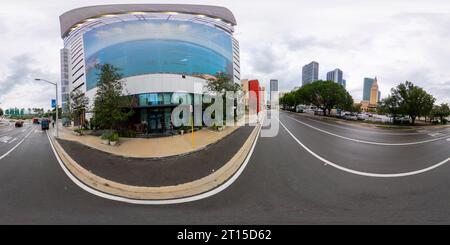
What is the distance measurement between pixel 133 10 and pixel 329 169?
22291 mm

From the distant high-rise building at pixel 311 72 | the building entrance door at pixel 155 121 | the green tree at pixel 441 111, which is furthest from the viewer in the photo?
the distant high-rise building at pixel 311 72

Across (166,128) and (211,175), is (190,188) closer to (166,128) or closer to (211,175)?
(211,175)

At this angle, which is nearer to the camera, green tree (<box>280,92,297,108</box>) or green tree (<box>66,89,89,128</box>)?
green tree (<box>66,89,89,128</box>)

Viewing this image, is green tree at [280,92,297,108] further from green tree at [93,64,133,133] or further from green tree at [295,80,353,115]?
green tree at [93,64,133,133]

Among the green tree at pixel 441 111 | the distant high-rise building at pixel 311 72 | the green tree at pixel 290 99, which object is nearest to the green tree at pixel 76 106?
the green tree at pixel 441 111

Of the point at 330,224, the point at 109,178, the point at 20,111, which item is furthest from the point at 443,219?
the point at 20,111

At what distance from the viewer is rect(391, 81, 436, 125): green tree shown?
1192 inches

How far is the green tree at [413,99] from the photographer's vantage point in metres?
30.3

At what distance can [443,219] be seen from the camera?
14.3 ft

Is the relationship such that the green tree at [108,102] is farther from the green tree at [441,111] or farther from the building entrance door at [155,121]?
the green tree at [441,111]

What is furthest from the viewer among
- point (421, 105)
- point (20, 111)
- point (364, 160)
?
point (20, 111)

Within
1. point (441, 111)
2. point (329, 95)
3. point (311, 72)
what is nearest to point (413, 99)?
point (329, 95)

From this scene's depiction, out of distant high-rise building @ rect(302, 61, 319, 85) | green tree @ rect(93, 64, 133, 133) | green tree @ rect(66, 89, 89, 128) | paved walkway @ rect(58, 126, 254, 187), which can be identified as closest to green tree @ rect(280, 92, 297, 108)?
green tree @ rect(66, 89, 89, 128)

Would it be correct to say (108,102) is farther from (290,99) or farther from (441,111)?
(290,99)
